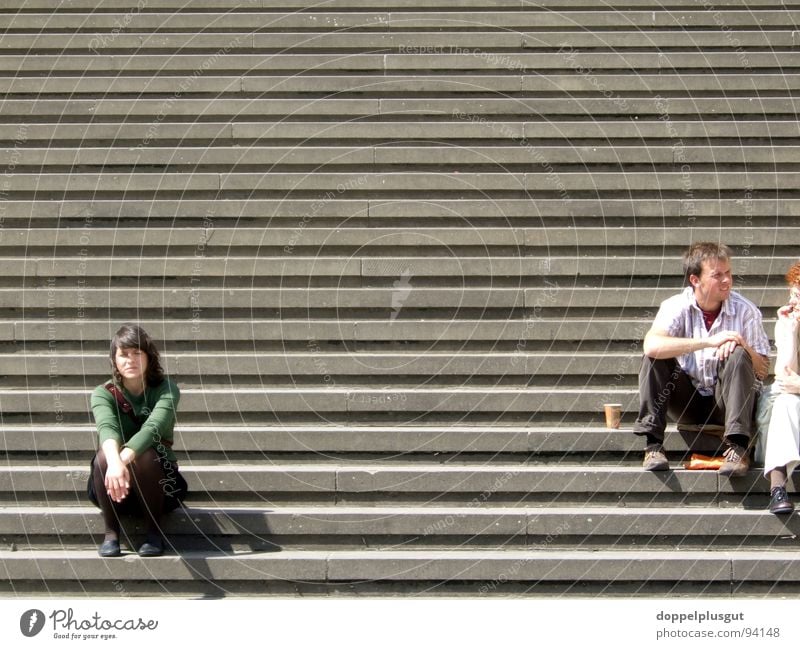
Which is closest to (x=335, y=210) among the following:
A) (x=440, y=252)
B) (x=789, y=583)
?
(x=440, y=252)

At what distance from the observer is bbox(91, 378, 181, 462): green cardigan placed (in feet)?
15.3

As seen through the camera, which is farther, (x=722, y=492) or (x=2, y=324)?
(x=2, y=324)

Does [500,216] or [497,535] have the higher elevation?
[500,216]

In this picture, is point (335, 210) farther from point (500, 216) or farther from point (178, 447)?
point (178, 447)

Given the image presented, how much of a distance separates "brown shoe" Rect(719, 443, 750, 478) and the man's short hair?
2.76ft

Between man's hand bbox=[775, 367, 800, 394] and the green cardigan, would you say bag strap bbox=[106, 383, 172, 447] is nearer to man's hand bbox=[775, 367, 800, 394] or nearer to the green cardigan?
the green cardigan

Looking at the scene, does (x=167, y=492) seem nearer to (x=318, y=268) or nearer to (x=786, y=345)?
(x=318, y=268)

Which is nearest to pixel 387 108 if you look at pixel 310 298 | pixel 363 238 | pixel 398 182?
pixel 398 182

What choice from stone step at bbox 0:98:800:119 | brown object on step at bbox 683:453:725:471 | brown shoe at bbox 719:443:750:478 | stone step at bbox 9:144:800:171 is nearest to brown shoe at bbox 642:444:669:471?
brown object on step at bbox 683:453:725:471

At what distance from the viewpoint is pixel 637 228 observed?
635 cm

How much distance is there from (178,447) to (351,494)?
90 centimetres

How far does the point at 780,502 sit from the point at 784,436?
0.94 feet

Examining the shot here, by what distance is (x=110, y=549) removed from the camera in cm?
471
